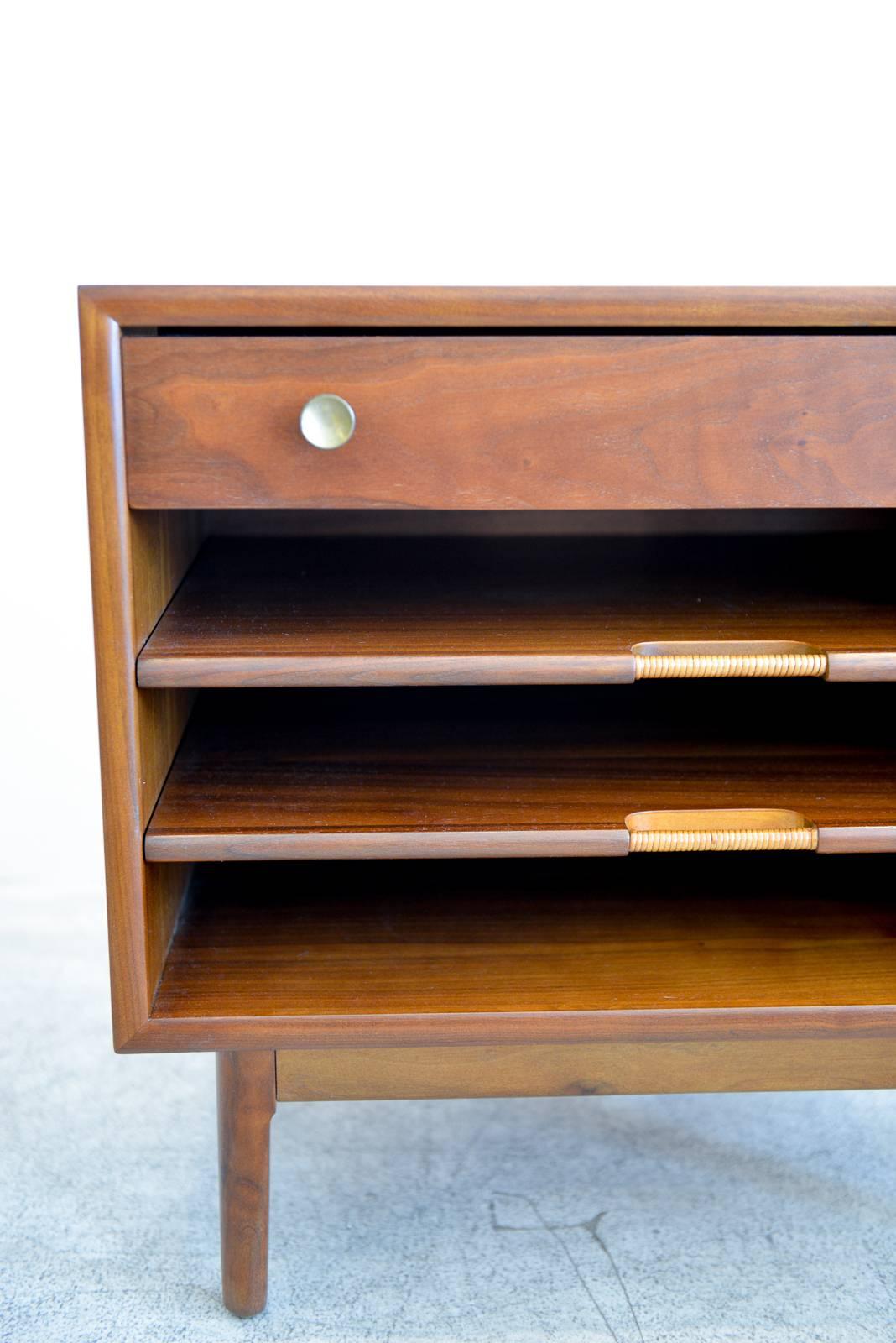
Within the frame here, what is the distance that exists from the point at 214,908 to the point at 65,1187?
23 cm

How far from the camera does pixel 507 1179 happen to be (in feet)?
3.00

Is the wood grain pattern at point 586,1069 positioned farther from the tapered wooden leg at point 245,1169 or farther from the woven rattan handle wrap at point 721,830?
the woven rattan handle wrap at point 721,830

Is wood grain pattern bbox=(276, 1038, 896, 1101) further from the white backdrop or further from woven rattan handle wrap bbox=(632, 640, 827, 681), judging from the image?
the white backdrop

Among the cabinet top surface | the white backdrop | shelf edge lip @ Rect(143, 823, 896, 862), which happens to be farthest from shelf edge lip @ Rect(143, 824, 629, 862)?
the white backdrop

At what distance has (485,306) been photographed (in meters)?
0.65

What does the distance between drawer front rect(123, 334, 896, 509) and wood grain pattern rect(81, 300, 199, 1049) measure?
0.05 feet

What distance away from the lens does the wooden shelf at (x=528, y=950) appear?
2.39ft

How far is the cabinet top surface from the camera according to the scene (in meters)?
0.64
